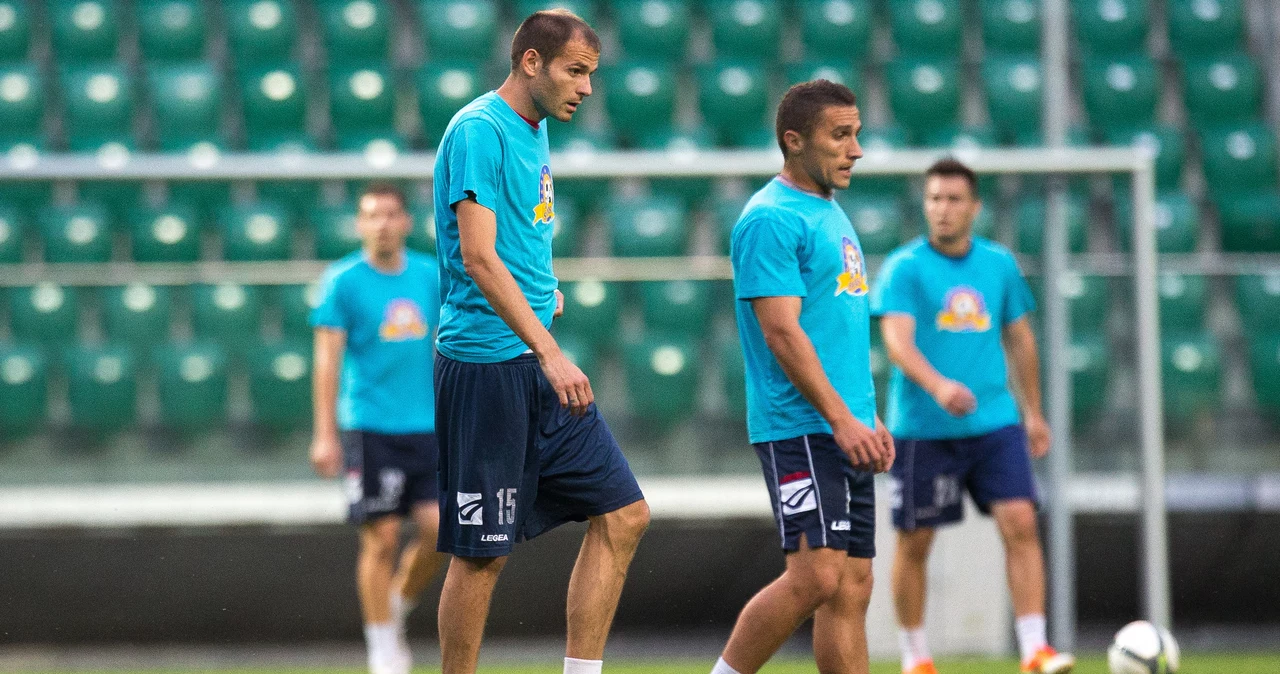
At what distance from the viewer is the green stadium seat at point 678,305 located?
20.5 ft

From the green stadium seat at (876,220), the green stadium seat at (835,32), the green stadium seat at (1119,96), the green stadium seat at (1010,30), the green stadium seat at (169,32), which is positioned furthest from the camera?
the green stadium seat at (1010,30)

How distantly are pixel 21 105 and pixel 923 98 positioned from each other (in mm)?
5348

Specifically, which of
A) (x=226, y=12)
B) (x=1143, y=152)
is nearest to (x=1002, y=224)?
(x=1143, y=152)

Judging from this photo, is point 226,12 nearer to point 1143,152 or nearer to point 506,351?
point 1143,152

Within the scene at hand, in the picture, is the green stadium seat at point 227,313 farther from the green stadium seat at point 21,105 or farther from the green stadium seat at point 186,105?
the green stadium seat at point 21,105

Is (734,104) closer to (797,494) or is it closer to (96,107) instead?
(96,107)

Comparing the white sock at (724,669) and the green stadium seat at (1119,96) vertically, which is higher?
the green stadium seat at (1119,96)

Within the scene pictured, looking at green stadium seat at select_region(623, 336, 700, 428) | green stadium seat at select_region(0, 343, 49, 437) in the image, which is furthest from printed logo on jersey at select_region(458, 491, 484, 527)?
green stadium seat at select_region(0, 343, 49, 437)

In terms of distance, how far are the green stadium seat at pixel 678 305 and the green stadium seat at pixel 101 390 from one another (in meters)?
2.10

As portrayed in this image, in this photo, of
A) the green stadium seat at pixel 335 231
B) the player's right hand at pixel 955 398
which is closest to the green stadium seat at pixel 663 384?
the green stadium seat at pixel 335 231

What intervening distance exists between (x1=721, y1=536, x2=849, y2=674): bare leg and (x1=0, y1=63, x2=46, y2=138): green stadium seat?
263 inches

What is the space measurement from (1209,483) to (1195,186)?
3.33 m

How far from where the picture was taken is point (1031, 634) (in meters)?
5.12

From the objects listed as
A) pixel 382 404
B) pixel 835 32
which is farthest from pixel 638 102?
pixel 382 404
